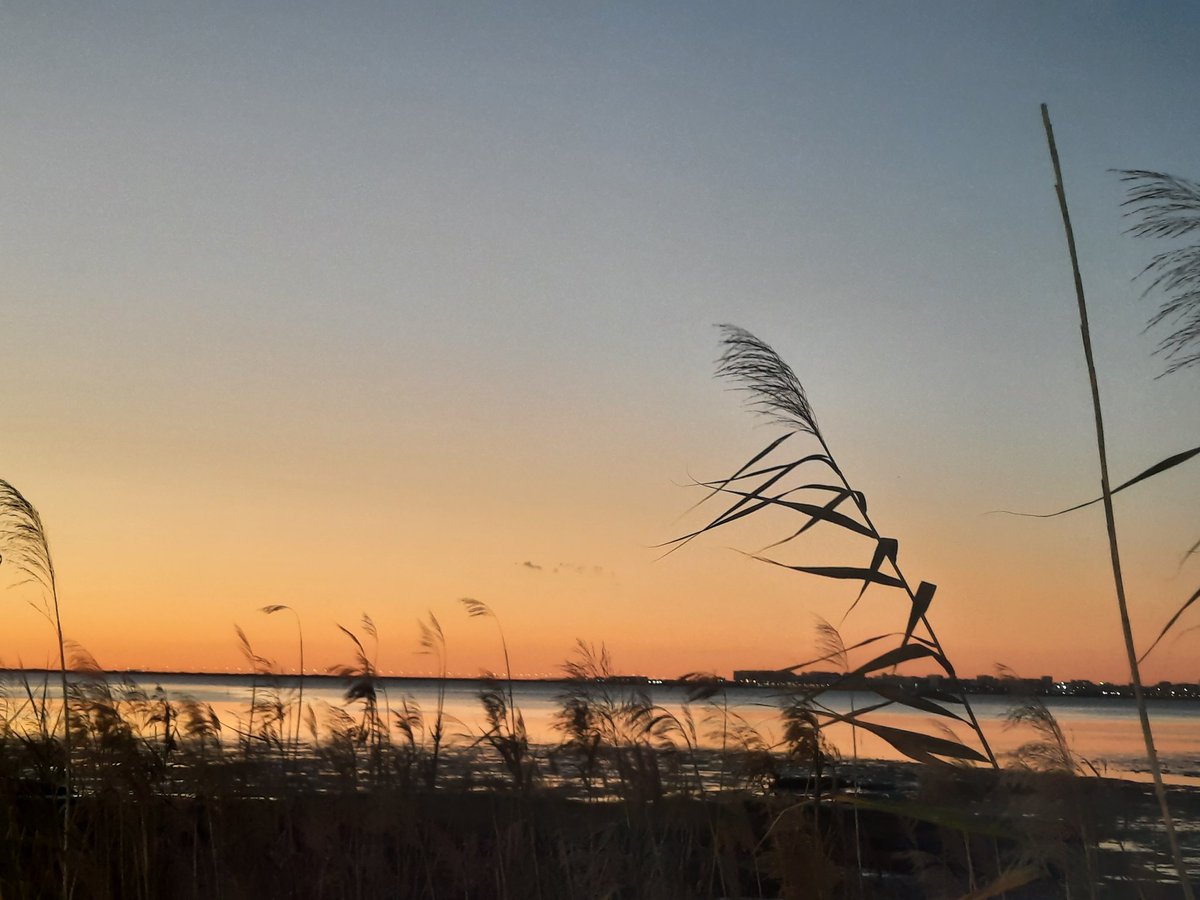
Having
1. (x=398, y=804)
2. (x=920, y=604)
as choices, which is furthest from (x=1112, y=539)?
(x=398, y=804)

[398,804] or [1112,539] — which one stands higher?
[1112,539]

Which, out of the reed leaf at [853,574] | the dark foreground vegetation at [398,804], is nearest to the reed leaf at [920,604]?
the reed leaf at [853,574]

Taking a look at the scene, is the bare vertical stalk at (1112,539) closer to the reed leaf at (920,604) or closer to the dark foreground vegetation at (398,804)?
the reed leaf at (920,604)

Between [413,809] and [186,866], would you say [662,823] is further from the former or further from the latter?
[186,866]

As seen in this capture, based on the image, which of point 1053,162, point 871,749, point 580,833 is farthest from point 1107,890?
point 871,749

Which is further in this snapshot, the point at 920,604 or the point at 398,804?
the point at 398,804

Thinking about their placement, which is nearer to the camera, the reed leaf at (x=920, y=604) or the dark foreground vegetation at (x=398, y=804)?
the reed leaf at (x=920, y=604)

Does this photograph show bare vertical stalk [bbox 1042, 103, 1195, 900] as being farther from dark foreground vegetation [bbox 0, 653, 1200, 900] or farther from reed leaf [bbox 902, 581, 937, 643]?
dark foreground vegetation [bbox 0, 653, 1200, 900]

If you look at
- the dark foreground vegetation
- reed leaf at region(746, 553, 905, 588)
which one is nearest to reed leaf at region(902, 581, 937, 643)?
reed leaf at region(746, 553, 905, 588)

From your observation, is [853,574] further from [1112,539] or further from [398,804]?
[398,804]

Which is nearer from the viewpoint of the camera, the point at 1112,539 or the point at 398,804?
the point at 1112,539

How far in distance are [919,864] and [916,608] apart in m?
3.20

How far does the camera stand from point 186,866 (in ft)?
22.9

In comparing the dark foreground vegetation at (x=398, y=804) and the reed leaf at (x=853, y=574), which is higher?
the reed leaf at (x=853, y=574)
